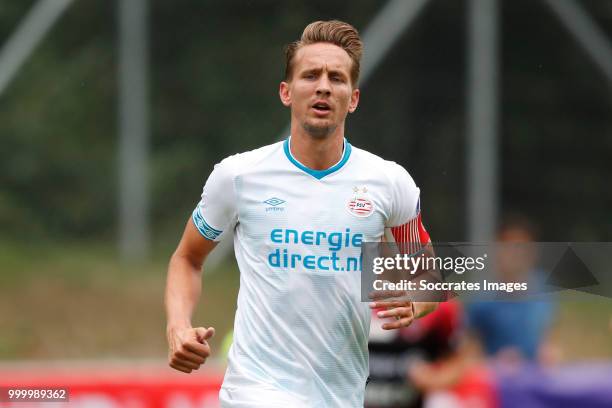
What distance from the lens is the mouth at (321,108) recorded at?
Result: 195 inches

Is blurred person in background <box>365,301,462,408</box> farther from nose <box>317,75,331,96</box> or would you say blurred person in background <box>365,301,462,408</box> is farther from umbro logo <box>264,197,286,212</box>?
nose <box>317,75,331,96</box>

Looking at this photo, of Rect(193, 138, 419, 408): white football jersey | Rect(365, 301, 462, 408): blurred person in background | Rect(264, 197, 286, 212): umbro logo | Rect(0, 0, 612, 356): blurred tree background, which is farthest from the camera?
Rect(0, 0, 612, 356): blurred tree background

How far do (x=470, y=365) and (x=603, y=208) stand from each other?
401 centimetres

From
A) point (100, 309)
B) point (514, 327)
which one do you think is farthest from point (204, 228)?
point (100, 309)

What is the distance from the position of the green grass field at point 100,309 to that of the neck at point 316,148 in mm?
6205

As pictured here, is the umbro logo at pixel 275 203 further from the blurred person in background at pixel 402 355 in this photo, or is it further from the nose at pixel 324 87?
the blurred person in background at pixel 402 355

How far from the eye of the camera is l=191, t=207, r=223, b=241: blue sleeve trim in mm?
5168

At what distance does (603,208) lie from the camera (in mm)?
11586

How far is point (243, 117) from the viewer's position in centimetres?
1148

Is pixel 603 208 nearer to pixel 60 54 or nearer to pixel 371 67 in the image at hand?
pixel 371 67

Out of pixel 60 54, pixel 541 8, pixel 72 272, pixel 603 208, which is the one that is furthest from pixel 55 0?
pixel 603 208

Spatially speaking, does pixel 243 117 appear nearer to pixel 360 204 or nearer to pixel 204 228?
pixel 204 228

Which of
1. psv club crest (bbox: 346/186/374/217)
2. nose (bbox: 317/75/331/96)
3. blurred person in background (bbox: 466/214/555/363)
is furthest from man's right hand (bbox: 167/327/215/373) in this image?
blurred person in background (bbox: 466/214/555/363)

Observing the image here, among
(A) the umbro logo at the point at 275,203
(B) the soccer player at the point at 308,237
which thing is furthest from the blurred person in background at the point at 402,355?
(A) the umbro logo at the point at 275,203
